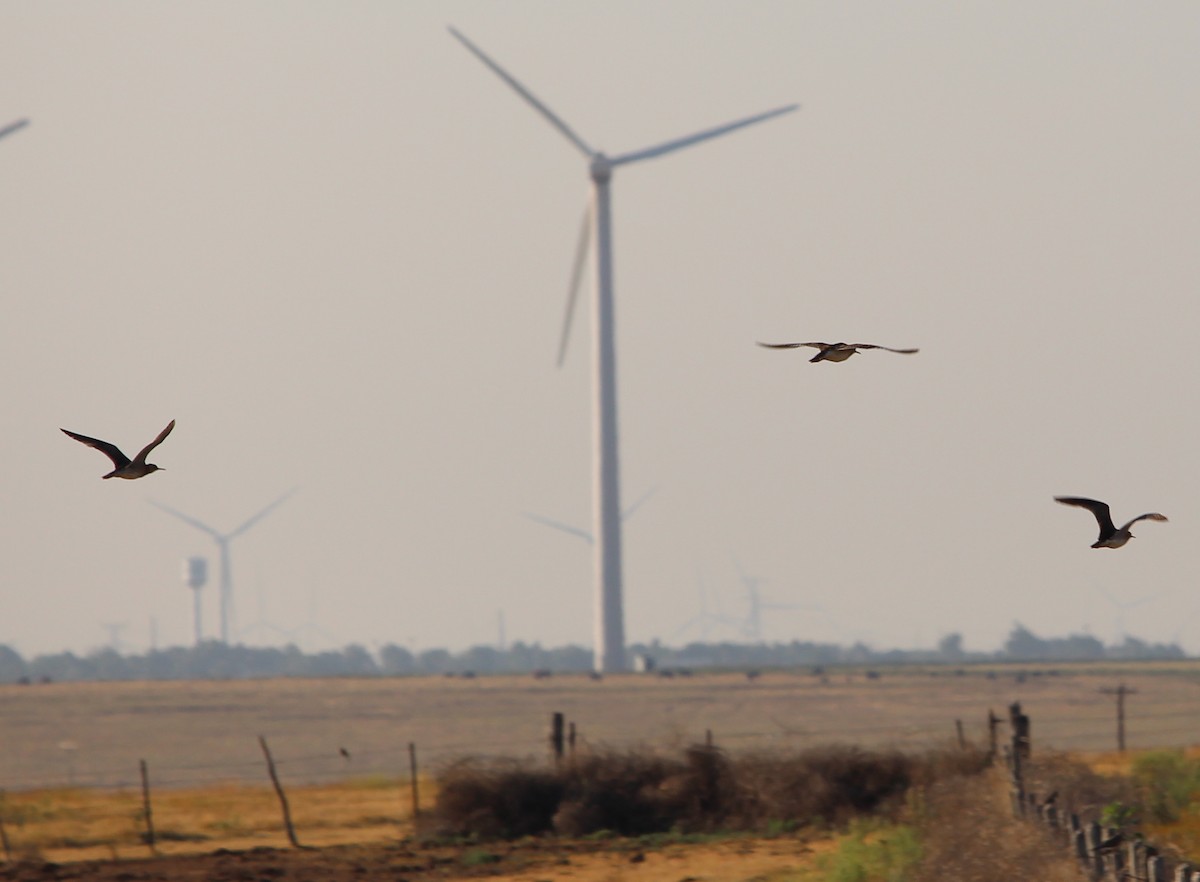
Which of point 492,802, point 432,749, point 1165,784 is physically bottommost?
point 432,749

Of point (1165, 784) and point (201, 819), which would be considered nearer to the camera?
point (1165, 784)

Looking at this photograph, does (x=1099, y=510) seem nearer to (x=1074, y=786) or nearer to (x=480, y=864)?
(x=1074, y=786)

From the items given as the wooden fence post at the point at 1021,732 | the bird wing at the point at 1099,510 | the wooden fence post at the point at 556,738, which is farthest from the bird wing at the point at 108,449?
the wooden fence post at the point at 556,738

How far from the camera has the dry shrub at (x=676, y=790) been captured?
4072cm

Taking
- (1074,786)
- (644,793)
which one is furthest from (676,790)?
(1074,786)

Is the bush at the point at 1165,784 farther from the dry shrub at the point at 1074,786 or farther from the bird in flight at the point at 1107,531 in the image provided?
the bird in flight at the point at 1107,531

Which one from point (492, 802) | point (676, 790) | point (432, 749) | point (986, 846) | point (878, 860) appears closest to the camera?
point (986, 846)

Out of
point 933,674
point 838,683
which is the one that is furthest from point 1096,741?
point 933,674

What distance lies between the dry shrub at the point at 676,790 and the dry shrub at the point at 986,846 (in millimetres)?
8166

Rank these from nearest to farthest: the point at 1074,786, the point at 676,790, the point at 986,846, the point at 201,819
A: the point at 986,846
the point at 1074,786
the point at 676,790
the point at 201,819

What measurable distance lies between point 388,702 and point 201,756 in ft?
158

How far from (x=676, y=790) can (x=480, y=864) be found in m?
6.13

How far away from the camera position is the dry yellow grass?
140 ft

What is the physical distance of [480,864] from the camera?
36.5 metres
